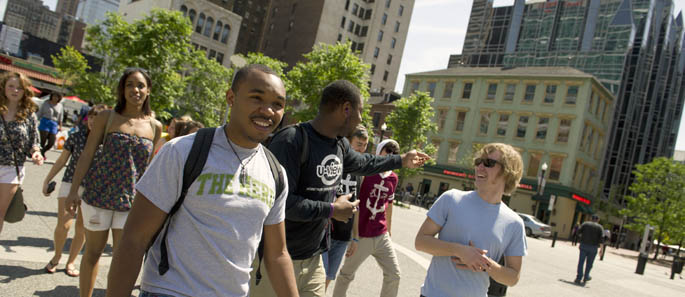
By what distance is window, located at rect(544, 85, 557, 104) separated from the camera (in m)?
41.8

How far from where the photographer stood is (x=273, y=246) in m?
2.13

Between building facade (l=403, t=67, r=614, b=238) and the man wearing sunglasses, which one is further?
building facade (l=403, t=67, r=614, b=238)

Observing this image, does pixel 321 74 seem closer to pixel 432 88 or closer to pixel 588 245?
pixel 432 88

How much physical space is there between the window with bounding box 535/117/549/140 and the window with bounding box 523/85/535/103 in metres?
2.23

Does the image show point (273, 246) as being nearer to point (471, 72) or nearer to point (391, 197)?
point (391, 197)

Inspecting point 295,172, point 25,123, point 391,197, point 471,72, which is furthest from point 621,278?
point 471,72

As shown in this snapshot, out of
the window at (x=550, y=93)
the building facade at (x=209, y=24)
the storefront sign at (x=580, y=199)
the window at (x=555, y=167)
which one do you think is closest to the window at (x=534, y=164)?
the window at (x=555, y=167)

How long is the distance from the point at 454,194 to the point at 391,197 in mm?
2189

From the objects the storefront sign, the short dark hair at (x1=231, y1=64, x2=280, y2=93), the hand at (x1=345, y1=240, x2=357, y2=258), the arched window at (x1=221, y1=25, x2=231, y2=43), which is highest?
the arched window at (x1=221, y1=25, x2=231, y2=43)

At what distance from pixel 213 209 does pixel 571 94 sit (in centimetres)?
4505

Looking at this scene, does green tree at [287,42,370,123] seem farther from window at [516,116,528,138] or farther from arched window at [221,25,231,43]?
arched window at [221,25,231,43]

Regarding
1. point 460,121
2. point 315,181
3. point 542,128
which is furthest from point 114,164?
point 460,121

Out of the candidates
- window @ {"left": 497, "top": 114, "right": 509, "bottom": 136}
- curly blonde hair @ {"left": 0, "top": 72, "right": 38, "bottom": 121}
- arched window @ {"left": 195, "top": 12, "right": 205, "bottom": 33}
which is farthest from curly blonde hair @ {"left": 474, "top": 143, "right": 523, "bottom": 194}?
arched window @ {"left": 195, "top": 12, "right": 205, "bottom": 33}

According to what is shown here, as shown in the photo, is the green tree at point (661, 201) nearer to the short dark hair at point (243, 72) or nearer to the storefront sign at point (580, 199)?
the storefront sign at point (580, 199)
